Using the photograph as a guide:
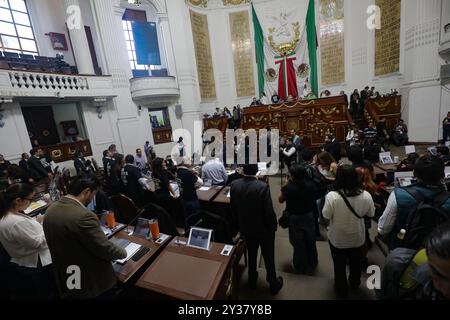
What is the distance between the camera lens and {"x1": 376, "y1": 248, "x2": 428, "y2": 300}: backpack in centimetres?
110

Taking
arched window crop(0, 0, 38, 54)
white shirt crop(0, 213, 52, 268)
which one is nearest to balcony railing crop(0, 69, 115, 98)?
arched window crop(0, 0, 38, 54)

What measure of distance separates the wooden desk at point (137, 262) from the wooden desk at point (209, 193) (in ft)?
4.39

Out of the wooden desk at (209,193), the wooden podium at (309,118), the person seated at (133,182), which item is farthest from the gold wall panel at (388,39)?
the person seated at (133,182)

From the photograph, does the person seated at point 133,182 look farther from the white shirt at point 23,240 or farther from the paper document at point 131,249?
the white shirt at point 23,240

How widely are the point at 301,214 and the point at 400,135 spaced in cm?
924

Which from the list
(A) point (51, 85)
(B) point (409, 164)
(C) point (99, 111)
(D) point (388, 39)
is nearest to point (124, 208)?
(B) point (409, 164)

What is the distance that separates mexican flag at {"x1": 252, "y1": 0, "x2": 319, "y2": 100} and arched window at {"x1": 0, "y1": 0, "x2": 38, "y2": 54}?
1079cm

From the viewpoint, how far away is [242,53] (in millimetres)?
13320

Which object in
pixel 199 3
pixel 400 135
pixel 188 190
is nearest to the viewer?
pixel 188 190

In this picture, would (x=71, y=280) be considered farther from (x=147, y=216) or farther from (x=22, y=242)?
(x=147, y=216)

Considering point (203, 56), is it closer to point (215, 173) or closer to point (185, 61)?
point (185, 61)
